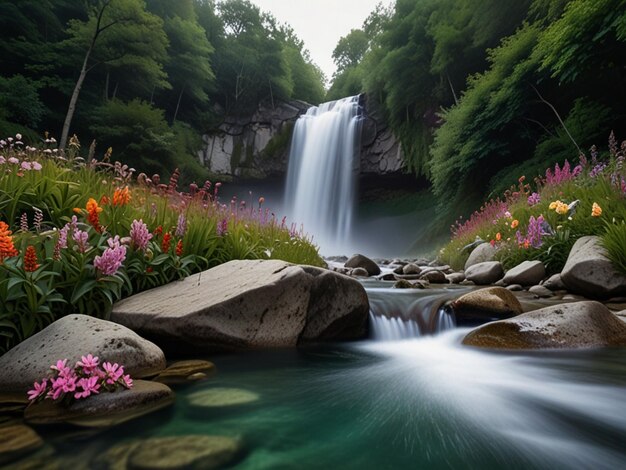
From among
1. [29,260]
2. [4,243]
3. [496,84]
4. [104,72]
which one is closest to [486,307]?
[29,260]

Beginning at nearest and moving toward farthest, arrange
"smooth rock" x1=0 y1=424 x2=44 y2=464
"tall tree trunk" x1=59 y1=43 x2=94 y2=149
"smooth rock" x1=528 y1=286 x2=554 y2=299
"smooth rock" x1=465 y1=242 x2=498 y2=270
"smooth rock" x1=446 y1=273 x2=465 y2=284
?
"smooth rock" x1=0 y1=424 x2=44 y2=464
"smooth rock" x1=528 y1=286 x2=554 y2=299
"smooth rock" x1=446 y1=273 x2=465 y2=284
"smooth rock" x1=465 y1=242 x2=498 y2=270
"tall tree trunk" x1=59 y1=43 x2=94 y2=149

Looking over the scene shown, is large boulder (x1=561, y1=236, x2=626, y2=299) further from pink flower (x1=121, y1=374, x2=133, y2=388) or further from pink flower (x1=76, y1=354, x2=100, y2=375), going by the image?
pink flower (x1=76, y1=354, x2=100, y2=375)

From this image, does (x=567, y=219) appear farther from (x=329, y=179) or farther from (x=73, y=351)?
(x=329, y=179)

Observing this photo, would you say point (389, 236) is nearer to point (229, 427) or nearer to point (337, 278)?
point (337, 278)

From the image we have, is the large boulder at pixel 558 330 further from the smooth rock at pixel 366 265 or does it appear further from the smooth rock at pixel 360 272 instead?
the smooth rock at pixel 366 265

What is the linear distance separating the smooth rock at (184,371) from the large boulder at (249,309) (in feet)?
1.12

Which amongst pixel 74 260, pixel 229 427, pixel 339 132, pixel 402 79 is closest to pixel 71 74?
pixel 339 132

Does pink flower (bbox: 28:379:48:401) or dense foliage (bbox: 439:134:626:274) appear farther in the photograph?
dense foliage (bbox: 439:134:626:274)

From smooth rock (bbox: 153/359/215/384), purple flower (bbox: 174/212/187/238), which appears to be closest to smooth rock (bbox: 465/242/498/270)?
purple flower (bbox: 174/212/187/238)

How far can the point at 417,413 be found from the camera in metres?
1.80

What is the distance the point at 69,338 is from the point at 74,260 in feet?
2.56

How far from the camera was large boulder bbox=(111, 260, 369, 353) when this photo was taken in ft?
8.80

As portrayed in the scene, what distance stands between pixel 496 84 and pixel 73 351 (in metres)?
13.9

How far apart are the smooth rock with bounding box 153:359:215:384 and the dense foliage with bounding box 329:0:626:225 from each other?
9148 millimetres
